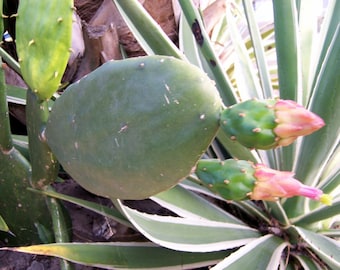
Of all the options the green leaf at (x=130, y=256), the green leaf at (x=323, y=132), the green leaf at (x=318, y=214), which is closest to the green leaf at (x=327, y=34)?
the green leaf at (x=323, y=132)

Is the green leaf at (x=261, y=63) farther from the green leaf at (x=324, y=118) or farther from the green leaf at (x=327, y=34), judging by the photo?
the green leaf at (x=324, y=118)

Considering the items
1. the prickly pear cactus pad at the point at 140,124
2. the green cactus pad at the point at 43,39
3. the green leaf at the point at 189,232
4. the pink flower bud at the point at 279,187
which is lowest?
the green leaf at the point at 189,232

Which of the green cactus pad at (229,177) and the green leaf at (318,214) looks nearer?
the green cactus pad at (229,177)

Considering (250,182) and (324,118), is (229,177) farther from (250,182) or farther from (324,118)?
(324,118)

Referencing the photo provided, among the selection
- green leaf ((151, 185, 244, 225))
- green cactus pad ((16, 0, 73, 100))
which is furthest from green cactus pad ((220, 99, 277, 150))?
green leaf ((151, 185, 244, 225))

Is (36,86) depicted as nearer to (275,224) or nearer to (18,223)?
(18,223)

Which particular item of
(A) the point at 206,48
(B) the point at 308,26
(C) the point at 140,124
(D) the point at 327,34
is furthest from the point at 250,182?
(B) the point at 308,26

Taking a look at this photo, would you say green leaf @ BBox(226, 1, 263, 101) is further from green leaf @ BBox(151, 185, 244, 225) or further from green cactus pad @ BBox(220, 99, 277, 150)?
green cactus pad @ BBox(220, 99, 277, 150)
